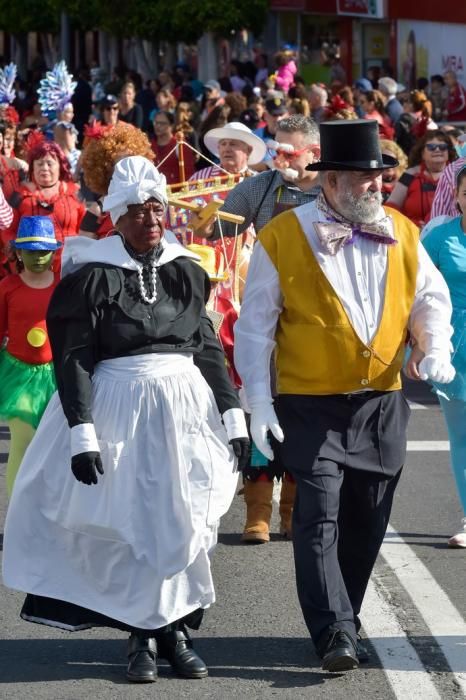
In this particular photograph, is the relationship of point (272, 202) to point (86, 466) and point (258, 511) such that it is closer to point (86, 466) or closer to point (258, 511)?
point (258, 511)

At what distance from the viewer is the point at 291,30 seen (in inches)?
1684

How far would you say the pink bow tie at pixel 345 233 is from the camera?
18.4 feet

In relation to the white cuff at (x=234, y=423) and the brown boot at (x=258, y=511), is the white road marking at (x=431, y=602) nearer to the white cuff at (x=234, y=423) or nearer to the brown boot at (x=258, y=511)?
the brown boot at (x=258, y=511)

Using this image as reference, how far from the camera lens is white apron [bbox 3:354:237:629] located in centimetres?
559

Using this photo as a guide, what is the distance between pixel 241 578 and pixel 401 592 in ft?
2.42

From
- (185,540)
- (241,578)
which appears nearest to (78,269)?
(185,540)

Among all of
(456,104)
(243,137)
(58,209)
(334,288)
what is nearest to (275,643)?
(334,288)

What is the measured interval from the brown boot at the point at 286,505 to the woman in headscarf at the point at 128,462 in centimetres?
197

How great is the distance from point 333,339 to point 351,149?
0.69 meters

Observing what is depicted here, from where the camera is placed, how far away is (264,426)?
18.4 feet

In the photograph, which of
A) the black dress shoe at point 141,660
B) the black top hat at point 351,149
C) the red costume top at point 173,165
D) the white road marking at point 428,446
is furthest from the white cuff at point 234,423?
the red costume top at point 173,165

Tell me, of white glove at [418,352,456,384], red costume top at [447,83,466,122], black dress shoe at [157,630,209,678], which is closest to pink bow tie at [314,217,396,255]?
white glove at [418,352,456,384]

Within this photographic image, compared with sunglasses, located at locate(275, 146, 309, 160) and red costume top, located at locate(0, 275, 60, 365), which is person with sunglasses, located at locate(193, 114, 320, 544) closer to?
sunglasses, located at locate(275, 146, 309, 160)

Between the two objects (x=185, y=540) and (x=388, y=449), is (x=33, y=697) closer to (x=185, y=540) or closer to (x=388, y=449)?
(x=185, y=540)
